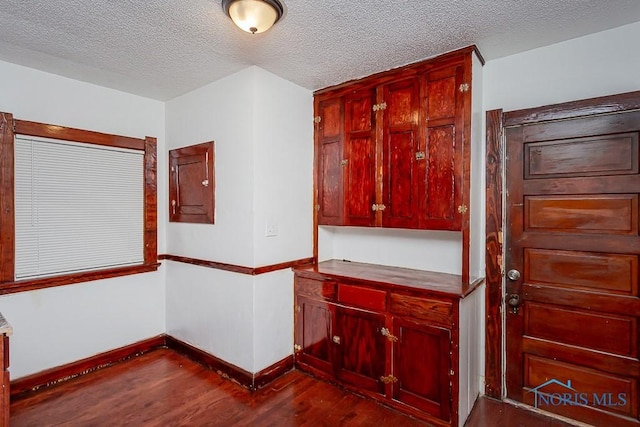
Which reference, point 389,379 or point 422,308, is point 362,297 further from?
point 389,379

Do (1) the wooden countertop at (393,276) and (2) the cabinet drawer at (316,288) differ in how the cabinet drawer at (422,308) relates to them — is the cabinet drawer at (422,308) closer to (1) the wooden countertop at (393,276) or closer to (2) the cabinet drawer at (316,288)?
(1) the wooden countertop at (393,276)

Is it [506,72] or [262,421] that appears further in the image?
[506,72]

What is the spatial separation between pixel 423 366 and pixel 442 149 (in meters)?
1.48

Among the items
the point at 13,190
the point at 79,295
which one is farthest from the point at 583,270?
the point at 13,190

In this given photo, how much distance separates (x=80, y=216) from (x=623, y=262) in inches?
157

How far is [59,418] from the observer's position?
7.32 ft

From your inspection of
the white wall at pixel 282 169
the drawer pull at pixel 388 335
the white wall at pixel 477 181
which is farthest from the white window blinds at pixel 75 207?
the white wall at pixel 477 181

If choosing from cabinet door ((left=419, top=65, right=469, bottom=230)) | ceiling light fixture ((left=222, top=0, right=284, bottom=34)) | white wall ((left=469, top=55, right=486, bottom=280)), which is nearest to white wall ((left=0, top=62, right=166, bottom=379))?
ceiling light fixture ((left=222, top=0, right=284, bottom=34))

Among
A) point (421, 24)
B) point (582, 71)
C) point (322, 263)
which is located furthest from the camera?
point (322, 263)

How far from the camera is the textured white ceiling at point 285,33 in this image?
1814mm

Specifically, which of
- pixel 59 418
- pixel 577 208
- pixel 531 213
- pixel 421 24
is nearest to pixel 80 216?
pixel 59 418

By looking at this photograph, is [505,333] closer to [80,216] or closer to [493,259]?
[493,259]

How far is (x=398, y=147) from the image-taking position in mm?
2586

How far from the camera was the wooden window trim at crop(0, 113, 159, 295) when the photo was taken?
8.07ft
